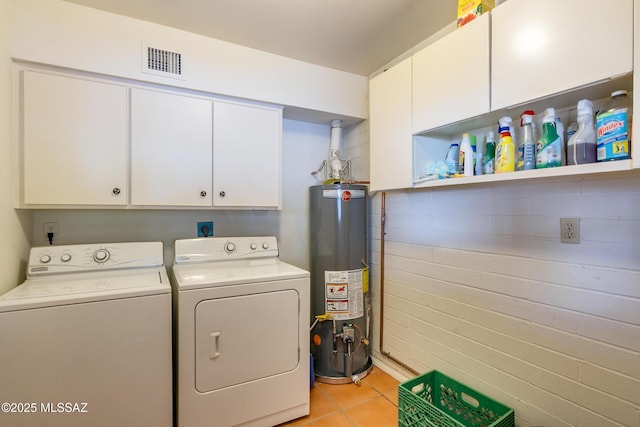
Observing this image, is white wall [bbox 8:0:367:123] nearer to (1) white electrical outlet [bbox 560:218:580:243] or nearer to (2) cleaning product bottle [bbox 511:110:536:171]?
(2) cleaning product bottle [bbox 511:110:536:171]

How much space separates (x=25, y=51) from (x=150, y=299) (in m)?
1.46

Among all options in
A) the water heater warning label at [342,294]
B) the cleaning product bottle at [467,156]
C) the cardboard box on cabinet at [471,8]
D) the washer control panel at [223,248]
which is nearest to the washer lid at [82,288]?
the washer control panel at [223,248]

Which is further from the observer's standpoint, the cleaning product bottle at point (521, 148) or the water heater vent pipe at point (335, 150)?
the water heater vent pipe at point (335, 150)

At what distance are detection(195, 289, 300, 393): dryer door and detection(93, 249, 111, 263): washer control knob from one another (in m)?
0.71

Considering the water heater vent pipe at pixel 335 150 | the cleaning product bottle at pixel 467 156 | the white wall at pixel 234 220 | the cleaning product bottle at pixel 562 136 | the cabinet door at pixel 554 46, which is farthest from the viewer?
the water heater vent pipe at pixel 335 150

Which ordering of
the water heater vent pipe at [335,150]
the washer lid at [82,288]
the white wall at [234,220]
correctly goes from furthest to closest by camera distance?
the water heater vent pipe at [335,150], the white wall at [234,220], the washer lid at [82,288]

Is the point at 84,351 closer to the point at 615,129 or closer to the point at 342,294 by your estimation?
the point at 342,294

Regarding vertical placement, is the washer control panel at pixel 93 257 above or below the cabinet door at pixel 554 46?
below

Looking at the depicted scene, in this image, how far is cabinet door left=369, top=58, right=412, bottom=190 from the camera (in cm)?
184

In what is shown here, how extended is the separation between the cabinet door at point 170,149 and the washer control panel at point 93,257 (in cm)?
30

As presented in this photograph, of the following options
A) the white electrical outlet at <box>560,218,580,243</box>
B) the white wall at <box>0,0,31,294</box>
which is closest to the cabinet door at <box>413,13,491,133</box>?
the white electrical outlet at <box>560,218,580,243</box>

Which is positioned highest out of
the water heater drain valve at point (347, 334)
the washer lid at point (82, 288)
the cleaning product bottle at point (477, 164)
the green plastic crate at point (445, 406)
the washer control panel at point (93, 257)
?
the cleaning product bottle at point (477, 164)

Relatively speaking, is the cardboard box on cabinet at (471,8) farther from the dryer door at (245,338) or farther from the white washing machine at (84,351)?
the white washing machine at (84,351)

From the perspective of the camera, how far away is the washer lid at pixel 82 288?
1.33m
